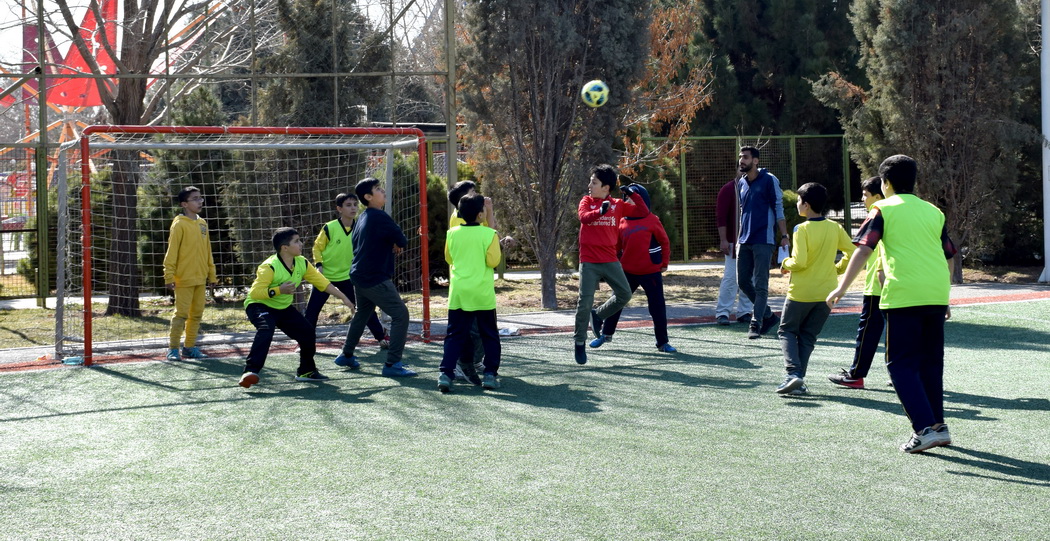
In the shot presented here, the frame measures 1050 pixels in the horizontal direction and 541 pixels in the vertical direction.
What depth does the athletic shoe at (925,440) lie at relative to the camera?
533 centimetres

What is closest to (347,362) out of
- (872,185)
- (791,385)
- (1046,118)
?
(791,385)

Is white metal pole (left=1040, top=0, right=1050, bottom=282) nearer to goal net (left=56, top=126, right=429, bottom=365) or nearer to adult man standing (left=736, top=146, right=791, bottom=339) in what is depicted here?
adult man standing (left=736, top=146, right=791, bottom=339)

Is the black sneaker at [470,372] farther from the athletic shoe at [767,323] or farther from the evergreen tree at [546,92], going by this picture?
the evergreen tree at [546,92]

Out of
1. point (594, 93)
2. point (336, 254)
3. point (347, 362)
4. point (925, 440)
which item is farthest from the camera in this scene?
point (594, 93)

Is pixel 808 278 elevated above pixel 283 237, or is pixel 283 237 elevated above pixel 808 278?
pixel 283 237

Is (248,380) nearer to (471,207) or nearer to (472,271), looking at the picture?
(472,271)

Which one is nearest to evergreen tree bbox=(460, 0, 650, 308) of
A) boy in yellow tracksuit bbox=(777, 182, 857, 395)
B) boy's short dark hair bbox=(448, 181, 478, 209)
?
boy's short dark hair bbox=(448, 181, 478, 209)

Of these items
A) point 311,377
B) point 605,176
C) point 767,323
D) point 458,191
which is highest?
point 605,176

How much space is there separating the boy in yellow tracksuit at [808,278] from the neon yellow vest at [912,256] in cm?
148

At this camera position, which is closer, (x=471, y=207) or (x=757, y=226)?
(x=471, y=207)

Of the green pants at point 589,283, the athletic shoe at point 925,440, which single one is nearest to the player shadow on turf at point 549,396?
the green pants at point 589,283

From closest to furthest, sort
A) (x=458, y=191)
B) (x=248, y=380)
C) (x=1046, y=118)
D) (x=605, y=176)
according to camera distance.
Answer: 1. (x=248, y=380)
2. (x=458, y=191)
3. (x=605, y=176)
4. (x=1046, y=118)

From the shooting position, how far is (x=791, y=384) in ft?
23.0

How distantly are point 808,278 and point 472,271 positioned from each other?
2423 millimetres
